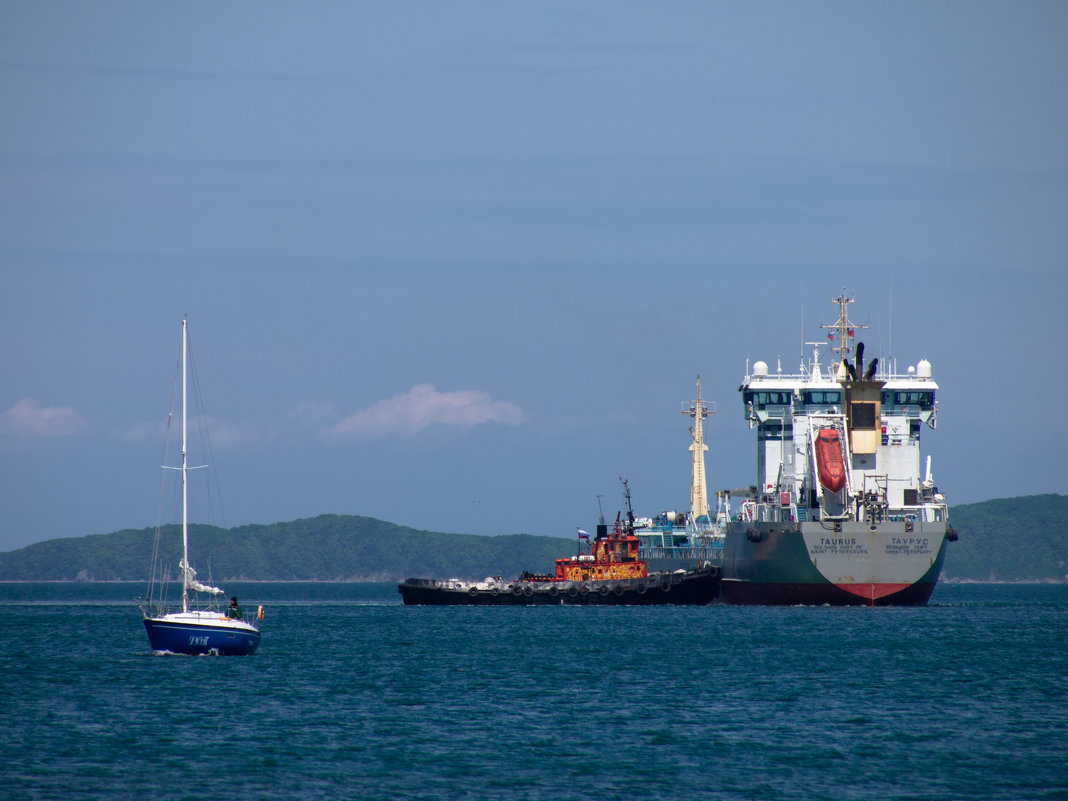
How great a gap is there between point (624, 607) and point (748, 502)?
1523 centimetres

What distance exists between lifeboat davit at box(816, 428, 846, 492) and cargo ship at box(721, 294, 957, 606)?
0.19ft

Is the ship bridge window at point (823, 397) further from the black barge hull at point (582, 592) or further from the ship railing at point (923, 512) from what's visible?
the black barge hull at point (582, 592)

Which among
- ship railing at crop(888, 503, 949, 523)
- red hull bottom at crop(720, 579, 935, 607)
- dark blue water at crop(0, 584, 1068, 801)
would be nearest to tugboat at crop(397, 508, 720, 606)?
red hull bottom at crop(720, 579, 935, 607)

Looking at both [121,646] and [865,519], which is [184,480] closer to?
[121,646]

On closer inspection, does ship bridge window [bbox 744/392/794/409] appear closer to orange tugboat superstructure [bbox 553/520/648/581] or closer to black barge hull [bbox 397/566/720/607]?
black barge hull [bbox 397/566/720/607]

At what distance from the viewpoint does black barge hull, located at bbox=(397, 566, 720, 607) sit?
10025 cm

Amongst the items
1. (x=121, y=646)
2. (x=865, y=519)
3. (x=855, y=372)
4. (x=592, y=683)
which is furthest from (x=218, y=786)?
(x=855, y=372)

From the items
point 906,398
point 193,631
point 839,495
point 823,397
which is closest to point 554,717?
point 193,631

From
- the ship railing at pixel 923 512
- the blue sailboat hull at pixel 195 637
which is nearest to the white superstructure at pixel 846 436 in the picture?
the ship railing at pixel 923 512

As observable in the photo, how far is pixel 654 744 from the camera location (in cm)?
3956

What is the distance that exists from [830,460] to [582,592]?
2771 centimetres

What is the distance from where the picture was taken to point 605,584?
104 metres

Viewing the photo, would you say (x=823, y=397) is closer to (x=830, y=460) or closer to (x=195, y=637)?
(x=830, y=460)

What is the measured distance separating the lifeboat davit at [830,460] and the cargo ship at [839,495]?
0.06 metres
